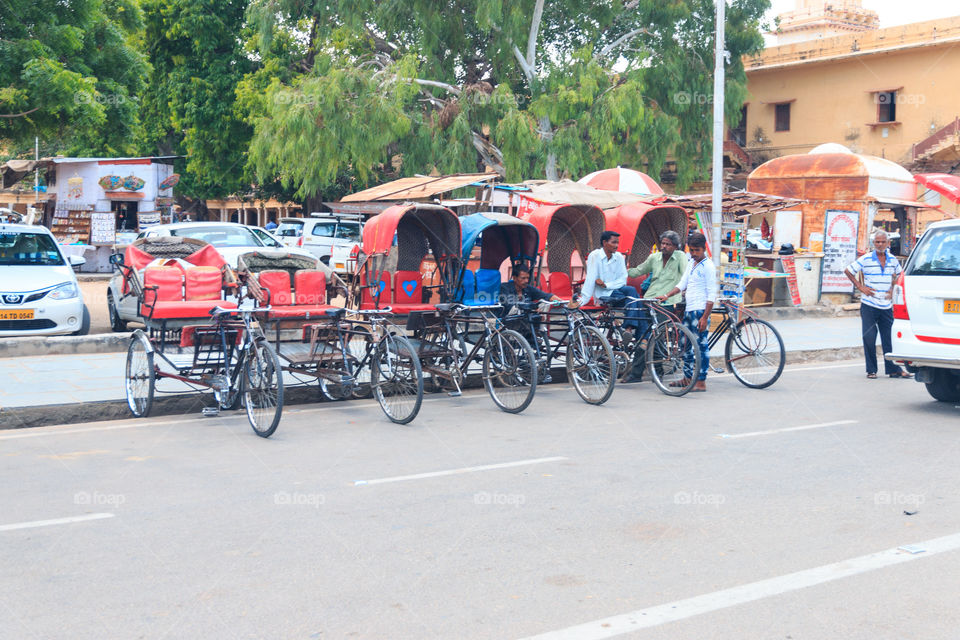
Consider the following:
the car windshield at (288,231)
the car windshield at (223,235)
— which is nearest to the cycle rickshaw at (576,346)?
the car windshield at (223,235)

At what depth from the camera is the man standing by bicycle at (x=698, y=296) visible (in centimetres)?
1062

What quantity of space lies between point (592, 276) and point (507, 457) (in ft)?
14.6

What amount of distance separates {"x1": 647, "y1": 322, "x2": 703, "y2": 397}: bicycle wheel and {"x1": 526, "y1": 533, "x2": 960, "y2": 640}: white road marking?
17.6ft

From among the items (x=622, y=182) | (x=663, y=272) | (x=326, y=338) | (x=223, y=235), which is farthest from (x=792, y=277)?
(x=326, y=338)

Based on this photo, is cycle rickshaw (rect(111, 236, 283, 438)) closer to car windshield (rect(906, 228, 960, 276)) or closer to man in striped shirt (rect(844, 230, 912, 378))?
car windshield (rect(906, 228, 960, 276))

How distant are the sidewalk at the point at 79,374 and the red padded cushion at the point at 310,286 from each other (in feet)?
5.18

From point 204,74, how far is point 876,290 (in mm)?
28774

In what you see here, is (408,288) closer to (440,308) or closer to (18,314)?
(440,308)

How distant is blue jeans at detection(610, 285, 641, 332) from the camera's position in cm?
1116

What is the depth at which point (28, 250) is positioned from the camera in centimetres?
1389

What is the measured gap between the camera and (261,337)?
27.9 feet

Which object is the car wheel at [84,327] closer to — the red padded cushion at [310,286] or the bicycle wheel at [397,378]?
the red padded cushion at [310,286]

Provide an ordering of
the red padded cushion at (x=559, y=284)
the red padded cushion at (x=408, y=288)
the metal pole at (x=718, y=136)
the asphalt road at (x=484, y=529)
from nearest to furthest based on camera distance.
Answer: the asphalt road at (x=484, y=529) → the red padded cushion at (x=408, y=288) → the red padded cushion at (x=559, y=284) → the metal pole at (x=718, y=136)

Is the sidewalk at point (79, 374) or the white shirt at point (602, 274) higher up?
the white shirt at point (602, 274)
